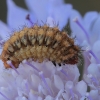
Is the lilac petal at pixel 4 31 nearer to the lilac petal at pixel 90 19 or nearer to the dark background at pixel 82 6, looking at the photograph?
the lilac petal at pixel 90 19

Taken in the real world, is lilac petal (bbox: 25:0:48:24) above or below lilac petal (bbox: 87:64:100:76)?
above

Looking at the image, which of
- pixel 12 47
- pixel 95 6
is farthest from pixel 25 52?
pixel 95 6

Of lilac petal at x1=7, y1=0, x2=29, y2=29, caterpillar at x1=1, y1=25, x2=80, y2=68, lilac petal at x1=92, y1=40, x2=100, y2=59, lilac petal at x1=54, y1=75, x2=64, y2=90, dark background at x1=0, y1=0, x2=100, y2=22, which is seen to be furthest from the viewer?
dark background at x1=0, y1=0, x2=100, y2=22

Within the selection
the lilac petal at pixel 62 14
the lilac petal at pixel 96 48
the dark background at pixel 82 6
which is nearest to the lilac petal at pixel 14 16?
the lilac petal at pixel 62 14

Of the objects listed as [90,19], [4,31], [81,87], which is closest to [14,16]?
[4,31]

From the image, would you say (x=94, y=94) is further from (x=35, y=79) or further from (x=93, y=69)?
(x=35, y=79)

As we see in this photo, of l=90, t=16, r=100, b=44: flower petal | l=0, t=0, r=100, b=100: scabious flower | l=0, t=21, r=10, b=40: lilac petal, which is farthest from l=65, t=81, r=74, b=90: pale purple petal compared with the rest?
l=0, t=21, r=10, b=40: lilac petal

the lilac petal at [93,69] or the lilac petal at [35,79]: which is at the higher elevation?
the lilac petal at [93,69]

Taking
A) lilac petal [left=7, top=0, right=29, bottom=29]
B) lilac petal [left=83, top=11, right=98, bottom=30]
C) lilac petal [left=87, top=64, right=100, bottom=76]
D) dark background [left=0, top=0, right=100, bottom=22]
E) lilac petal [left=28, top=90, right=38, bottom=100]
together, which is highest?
dark background [left=0, top=0, right=100, bottom=22]

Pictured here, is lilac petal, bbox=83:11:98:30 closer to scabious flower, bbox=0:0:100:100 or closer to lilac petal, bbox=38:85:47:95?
scabious flower, bbox=0:0:100:100
